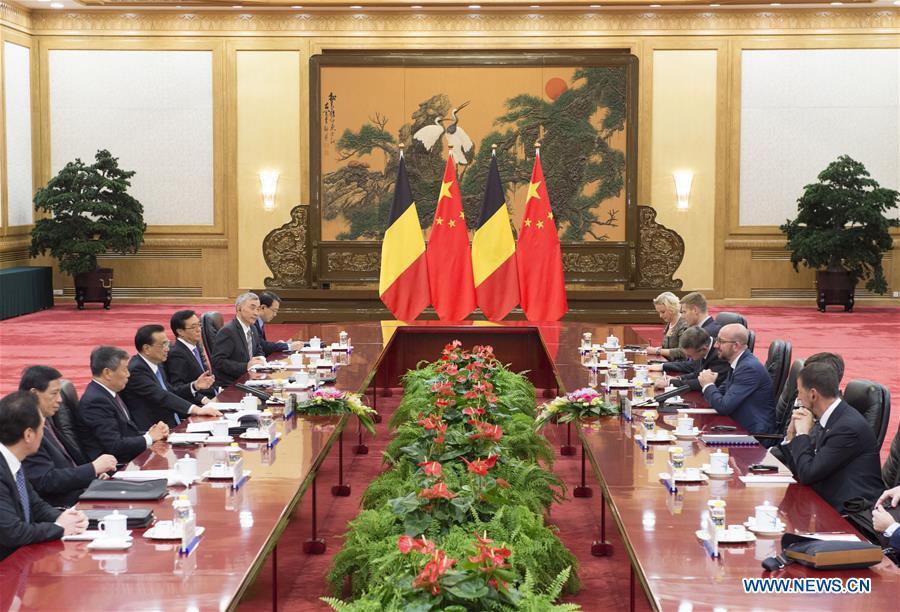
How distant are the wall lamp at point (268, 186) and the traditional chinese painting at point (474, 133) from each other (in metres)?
0.97

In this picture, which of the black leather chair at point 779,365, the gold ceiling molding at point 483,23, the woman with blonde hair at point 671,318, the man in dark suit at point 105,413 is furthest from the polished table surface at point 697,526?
the gold ceiling molding at point 483,23

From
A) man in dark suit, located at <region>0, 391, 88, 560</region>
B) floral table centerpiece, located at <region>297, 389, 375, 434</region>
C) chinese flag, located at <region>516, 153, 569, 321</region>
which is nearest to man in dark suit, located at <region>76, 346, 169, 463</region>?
floral table centerpiece, located at <region>297, 389, 375, 434</region>

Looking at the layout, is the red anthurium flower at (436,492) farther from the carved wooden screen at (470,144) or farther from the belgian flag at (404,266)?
the carved wooden screen at (470,144)

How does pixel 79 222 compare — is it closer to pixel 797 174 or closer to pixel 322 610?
pixel 797 174

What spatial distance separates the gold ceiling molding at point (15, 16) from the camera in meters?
16.5

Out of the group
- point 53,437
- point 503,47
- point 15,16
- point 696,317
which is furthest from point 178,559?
point 15,16

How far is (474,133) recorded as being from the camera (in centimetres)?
1706

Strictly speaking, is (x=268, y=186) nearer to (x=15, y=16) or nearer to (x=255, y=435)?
(x=15, y=16)

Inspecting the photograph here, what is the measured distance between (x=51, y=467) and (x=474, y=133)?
12.7 m

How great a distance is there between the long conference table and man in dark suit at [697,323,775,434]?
21 centimetres

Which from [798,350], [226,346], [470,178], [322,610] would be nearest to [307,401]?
[322,610]

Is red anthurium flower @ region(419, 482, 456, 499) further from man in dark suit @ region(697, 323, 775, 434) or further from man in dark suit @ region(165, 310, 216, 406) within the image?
man in dark suit @ region(165, 310, 216, 406)

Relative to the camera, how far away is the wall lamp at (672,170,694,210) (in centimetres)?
1728

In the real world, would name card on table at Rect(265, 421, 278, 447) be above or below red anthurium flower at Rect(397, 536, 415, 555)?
below
